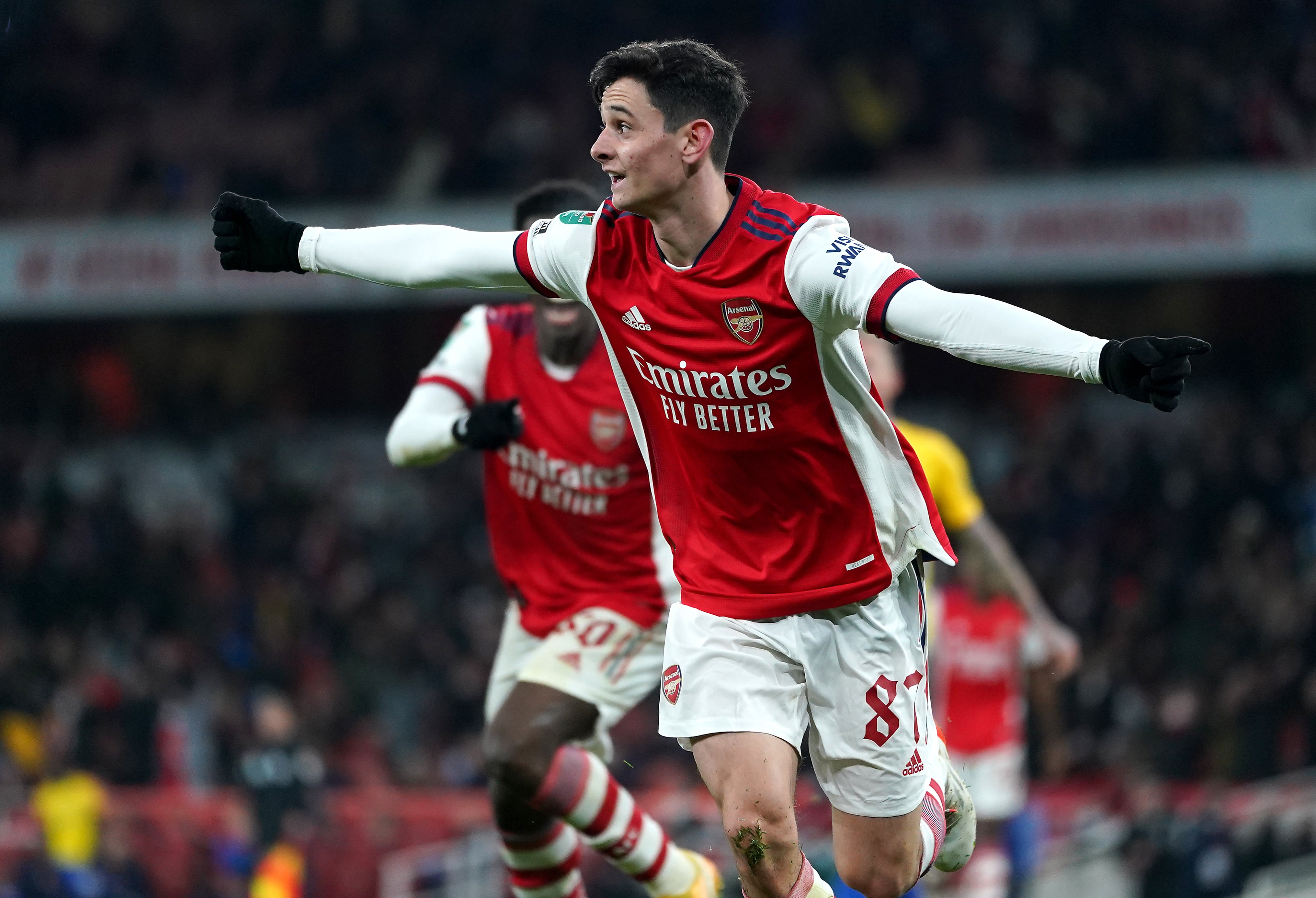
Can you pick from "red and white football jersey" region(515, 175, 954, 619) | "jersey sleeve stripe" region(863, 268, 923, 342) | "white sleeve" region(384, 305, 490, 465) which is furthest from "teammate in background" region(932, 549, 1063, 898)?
"jersey sleeve stripe" region(863, 268, 923, 342)

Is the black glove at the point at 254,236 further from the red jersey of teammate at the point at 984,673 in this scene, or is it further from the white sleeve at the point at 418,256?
the red jersey of teammate at the point at 984,673

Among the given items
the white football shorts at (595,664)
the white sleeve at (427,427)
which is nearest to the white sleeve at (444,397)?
the white sleeve at (427,427)

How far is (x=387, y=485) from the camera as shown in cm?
1670

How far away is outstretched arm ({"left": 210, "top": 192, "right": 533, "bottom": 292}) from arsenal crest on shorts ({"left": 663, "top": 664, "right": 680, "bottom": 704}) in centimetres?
104

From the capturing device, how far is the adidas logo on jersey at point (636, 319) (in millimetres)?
4059

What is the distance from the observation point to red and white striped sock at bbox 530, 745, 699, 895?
5141 mm

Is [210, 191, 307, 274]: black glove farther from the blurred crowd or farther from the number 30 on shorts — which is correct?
the blurred crowd

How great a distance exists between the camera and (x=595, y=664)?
5.35 m

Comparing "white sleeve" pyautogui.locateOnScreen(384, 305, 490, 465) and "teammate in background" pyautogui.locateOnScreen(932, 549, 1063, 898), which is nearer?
"white sleeve" pyautogui.locateOnScreen(384, 305, 490, 465)

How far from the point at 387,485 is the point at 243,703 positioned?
360 centimetres

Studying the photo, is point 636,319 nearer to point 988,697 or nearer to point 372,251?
point 372,251

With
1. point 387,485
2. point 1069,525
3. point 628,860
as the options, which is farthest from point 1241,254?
point 628,860

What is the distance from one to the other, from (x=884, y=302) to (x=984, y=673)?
5.12 meters

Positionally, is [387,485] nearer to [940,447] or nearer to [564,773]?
[940,447]
